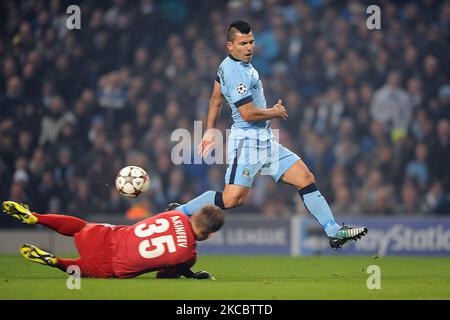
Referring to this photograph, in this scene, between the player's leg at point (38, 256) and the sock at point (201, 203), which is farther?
the sock at point (201, 203)

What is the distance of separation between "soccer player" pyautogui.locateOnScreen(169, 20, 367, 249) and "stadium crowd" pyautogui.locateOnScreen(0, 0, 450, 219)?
17.7 feet

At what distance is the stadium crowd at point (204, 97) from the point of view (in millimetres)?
15172

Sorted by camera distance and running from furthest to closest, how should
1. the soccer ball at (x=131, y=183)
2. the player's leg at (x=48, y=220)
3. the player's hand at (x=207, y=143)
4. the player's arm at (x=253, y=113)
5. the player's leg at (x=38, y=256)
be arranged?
1. the soccer ball at (x=131, y=183)
2. the player's hand at (x=207, y=143)
3. the player's arm at (x=253, y=113)
4. the player's leg at (x=48, y=220)
5. the player's leg at (x=38, y=256)

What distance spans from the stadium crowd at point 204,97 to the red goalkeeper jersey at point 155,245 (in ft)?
21.3

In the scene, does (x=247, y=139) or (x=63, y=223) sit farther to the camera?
(x=247, y=139)

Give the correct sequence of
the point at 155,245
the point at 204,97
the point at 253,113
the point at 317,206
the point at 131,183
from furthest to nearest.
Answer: the point at 204,97 < the point at 131,183 < the point at 317,206 < the point at 253,113 < the point at 155,245

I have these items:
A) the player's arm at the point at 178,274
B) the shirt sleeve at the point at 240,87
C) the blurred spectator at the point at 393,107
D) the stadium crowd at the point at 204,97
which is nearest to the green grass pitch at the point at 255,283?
the player's arm at the point at 178,274

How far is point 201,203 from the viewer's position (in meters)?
9.45

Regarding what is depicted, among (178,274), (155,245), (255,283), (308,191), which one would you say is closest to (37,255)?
(155,245)

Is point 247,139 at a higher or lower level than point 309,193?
higher

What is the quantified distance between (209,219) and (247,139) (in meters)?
1.55

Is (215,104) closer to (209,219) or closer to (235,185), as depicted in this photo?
(235,185)

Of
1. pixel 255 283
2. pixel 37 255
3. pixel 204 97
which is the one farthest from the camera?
pixel 204 97

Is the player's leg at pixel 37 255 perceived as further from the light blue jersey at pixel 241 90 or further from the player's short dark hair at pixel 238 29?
the player's short dark hair at pixel 238 29
